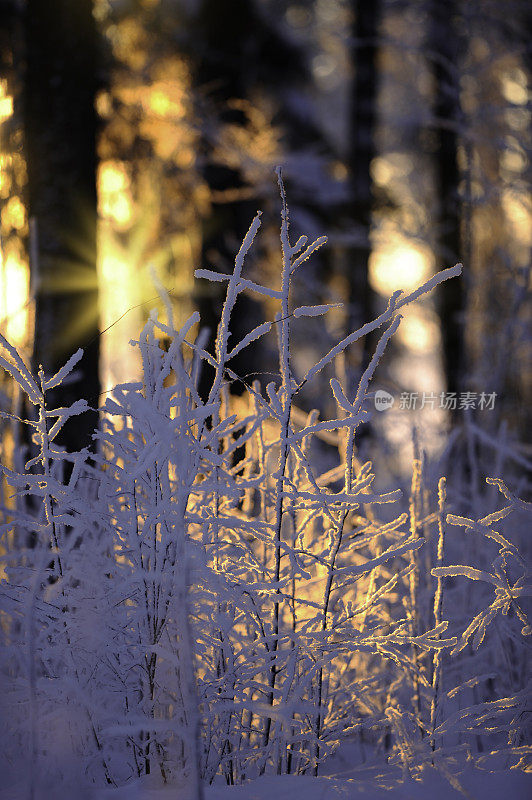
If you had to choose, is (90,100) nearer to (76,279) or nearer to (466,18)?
(76,279)

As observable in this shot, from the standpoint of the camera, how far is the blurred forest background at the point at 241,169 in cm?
371

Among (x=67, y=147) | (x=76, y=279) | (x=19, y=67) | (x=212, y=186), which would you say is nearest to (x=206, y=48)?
(x=212, y=186)

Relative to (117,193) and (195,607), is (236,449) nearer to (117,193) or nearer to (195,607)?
(195,607)

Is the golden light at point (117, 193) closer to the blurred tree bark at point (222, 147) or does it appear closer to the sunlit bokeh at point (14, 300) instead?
the blurred tree bark at point (222, 147)

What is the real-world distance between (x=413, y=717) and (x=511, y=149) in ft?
13.5

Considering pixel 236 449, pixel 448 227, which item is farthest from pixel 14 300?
pixel 448 227

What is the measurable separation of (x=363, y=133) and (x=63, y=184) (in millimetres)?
4168

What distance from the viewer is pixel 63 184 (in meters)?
3.67

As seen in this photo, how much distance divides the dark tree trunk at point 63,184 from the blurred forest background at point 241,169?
1 centimetres

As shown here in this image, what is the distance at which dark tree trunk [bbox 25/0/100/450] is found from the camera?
11.8 feet

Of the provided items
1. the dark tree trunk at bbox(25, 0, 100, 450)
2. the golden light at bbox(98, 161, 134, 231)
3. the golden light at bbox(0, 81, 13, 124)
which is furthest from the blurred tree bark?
the golden light at bbox(0, 81, 13, 124)

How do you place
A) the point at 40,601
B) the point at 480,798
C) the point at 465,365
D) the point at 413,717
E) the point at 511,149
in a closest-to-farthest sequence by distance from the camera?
the point at 480,798 < the point at 40,601 < the point at 413,717 < the point at 511,149 < the point at 465,365

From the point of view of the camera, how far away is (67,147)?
3701 millimetres

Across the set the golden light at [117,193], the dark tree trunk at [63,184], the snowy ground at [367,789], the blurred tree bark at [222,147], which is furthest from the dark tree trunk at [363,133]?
the snowy ground at [367,789]
